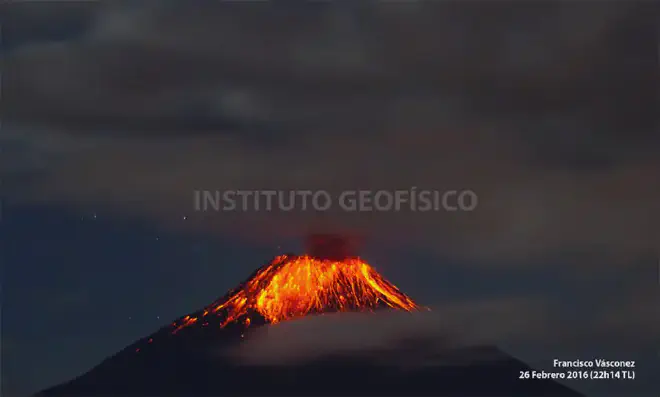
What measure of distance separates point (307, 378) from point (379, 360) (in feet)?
3.98

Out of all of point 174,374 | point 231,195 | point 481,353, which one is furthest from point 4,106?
point 481,353

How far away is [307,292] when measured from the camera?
19781mm

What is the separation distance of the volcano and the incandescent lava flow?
0.04m

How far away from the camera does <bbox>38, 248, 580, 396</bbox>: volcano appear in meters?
15.5

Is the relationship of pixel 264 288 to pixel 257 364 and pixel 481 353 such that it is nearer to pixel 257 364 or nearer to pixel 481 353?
pixel 257 364

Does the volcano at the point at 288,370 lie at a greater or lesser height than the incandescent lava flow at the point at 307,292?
lesser

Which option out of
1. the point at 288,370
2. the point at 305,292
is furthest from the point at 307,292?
the point at 288,370

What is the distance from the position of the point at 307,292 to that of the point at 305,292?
0.19 metres

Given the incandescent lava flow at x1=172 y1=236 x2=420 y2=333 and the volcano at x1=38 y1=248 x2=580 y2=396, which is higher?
the incandescent lava flow at x1=172 y1=236 x2=420 y2=333

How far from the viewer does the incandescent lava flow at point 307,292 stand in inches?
641

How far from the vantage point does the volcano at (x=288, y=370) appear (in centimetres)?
1552

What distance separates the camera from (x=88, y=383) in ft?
52.2

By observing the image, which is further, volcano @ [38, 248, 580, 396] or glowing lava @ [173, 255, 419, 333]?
glowing lava @ [173, 255, 419, 333]

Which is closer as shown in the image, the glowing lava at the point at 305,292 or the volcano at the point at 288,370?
the volcano at the point at 288,370
